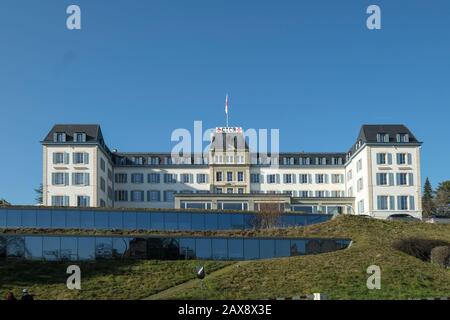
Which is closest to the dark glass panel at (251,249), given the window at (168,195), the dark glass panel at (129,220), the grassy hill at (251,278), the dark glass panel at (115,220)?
the grassy hill at (251,278)

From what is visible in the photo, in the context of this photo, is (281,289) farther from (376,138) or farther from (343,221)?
(376,138)

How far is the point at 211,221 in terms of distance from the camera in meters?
64.9

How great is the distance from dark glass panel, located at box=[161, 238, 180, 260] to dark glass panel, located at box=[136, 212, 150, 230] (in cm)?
1172

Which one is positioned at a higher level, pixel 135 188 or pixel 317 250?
pixel 135 188

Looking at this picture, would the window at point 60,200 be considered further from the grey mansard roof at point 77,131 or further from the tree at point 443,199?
the tree at point 443,199

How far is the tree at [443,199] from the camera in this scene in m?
128

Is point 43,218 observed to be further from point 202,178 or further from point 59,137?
point 202,178

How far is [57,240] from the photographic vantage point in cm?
5091

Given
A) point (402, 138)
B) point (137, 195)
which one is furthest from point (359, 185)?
point (137, 195)

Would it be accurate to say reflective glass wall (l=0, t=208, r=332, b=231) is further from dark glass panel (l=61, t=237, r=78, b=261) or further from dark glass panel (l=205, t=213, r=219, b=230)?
dark glass panel (l=61, t=237, r=78, b=261)

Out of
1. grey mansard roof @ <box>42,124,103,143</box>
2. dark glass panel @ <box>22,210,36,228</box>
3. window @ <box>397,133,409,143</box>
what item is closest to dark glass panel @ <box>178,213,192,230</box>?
dark glass panel @ <box>22,210,36,228</box>

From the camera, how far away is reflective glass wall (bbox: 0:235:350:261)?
5050cm
